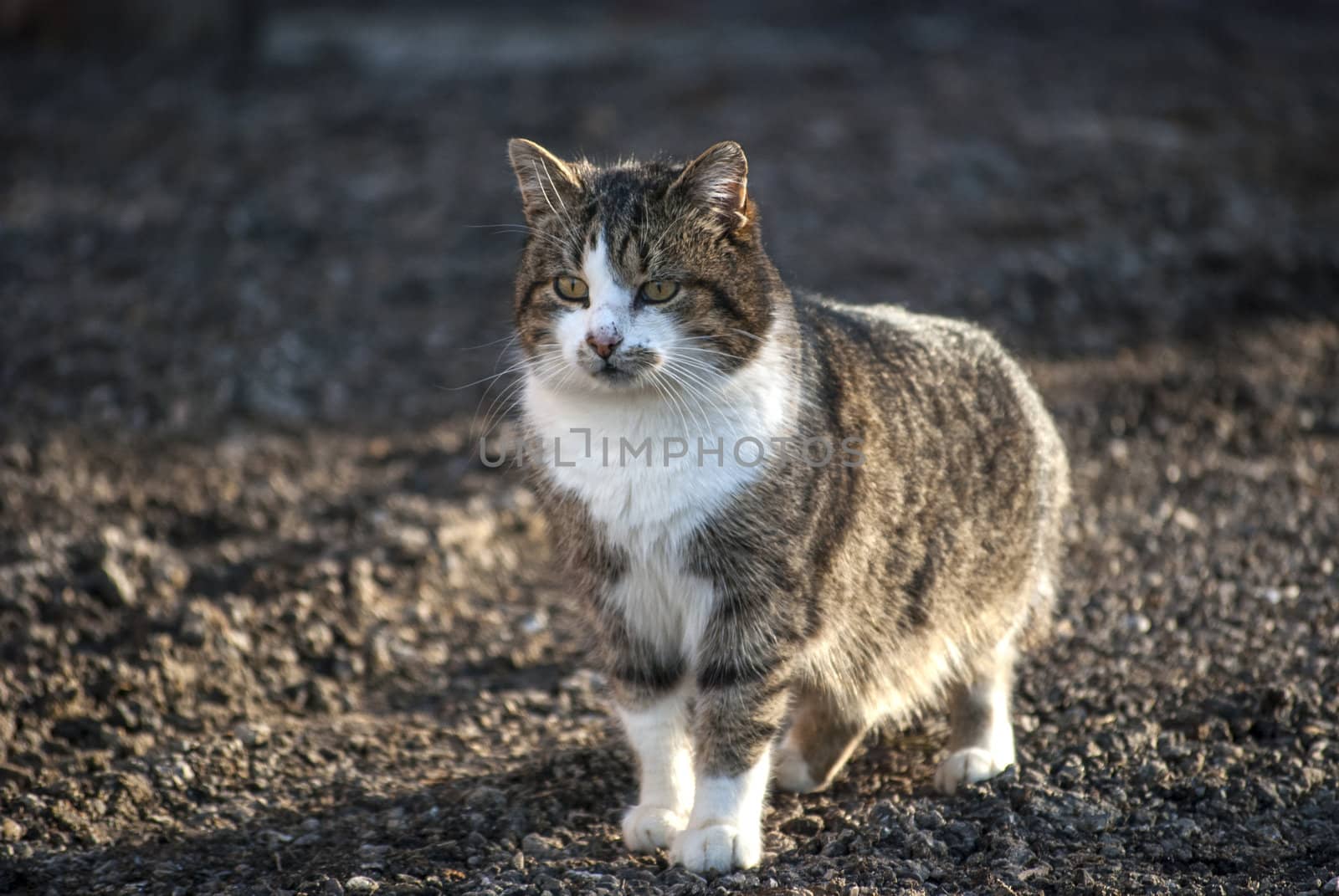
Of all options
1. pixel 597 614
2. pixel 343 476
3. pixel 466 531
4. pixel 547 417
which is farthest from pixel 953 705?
pixel 343 476

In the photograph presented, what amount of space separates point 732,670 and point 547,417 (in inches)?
30.4

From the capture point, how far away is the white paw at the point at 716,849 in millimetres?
3145

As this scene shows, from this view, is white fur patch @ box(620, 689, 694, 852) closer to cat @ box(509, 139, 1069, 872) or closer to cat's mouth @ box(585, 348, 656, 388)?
cat @ box(509, 139, 1069, 872)

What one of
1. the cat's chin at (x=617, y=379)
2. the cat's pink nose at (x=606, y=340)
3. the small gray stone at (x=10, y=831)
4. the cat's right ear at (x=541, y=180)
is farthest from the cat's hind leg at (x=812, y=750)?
the small gray stone at (x=10, y=831)

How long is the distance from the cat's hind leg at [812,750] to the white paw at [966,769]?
0.25m

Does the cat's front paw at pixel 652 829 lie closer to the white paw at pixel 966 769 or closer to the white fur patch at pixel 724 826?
the white fur patch at pixel 724 826

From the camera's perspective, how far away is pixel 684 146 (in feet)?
29.2

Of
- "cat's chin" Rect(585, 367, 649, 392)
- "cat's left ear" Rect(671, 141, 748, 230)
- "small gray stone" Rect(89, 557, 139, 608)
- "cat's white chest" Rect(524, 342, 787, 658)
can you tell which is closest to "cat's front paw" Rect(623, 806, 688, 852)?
"cat's white chest" Rect(524, 342, 787, 658)

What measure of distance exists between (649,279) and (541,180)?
0.43 metres

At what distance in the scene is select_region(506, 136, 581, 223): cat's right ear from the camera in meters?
3.28

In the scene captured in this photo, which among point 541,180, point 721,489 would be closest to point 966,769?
point 721,489

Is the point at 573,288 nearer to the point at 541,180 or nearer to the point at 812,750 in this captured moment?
the point at 541,180

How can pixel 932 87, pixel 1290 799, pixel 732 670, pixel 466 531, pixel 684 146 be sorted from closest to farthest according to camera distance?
pixel 732 670, pixel 1290 799, pixel 466 531, pixel 684 146, pixel 932 87

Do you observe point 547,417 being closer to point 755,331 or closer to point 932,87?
point 755,331
